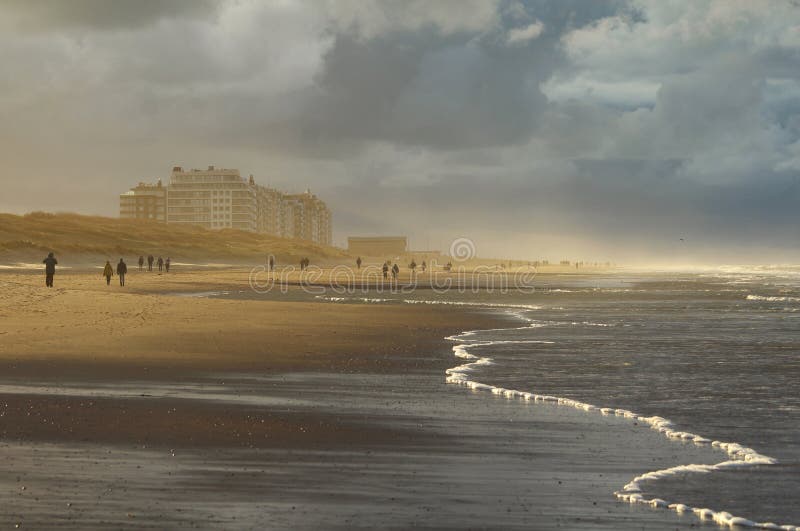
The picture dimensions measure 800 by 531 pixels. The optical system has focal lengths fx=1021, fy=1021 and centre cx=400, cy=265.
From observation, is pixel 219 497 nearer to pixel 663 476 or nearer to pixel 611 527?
pixel 611 527

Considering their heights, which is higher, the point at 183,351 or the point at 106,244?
the point at 106,244

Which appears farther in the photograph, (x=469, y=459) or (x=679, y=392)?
(x=679, y=392)

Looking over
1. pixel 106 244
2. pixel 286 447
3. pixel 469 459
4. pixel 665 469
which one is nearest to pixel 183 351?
pixel 286 447

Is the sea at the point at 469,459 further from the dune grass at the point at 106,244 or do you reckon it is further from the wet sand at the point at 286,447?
the dune grass at the point at 106,244

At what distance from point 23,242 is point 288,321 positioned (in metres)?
87.4

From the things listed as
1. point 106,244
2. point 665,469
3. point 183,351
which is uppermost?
point 106,244

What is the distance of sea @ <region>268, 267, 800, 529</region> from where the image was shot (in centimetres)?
906

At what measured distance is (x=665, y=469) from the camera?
10172 mm

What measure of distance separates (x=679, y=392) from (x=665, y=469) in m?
6.29

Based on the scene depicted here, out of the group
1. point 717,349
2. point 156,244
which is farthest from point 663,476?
point 156,244

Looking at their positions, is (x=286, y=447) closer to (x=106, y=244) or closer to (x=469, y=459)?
(x=469, y=459)

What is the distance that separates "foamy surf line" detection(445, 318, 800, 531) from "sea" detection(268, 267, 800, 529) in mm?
16

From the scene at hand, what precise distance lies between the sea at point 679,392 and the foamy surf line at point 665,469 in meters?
0.02

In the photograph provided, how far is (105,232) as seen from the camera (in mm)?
159375
